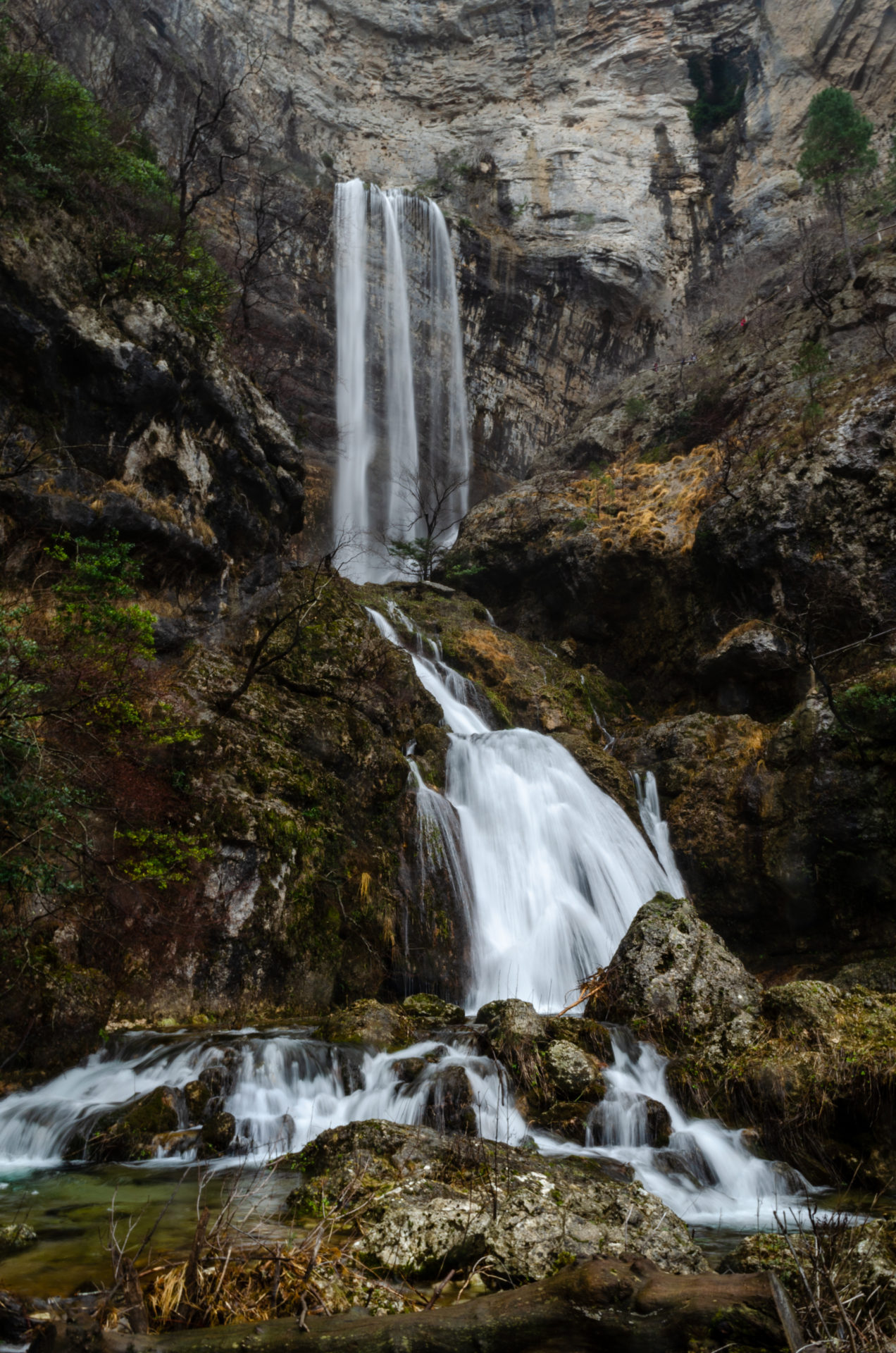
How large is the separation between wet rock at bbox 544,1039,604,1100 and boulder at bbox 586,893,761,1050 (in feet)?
4.33

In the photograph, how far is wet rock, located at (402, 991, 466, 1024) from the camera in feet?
28.7

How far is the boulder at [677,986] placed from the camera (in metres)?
8.07

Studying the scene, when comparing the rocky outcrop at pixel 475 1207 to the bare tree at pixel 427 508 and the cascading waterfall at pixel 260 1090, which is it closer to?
the cascading waterfall at pixel 260 1090

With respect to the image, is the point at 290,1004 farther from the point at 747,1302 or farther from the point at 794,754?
the point at 794,754

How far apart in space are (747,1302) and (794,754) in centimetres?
1226

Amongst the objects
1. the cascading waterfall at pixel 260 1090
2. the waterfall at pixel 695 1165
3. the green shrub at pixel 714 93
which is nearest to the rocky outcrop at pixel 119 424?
the cascading waterfall at pixel 260 1090

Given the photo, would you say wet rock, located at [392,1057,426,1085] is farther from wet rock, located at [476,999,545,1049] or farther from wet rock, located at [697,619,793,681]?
wet rock, located at [697,619,793,681]

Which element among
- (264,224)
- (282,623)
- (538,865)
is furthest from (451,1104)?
(264,224)

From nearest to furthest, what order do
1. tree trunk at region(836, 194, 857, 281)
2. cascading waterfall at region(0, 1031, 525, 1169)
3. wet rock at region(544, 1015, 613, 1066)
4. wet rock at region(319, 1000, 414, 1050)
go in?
cascading waterfall at region(0, 1031, 525, 1169) → wet rock at region(319, 1000, 414, 1050) → wet rock at region(544, 1015, 613, 1066) → tree trunk at region(836, 194, 857, 281)

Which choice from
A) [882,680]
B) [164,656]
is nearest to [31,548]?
[164,656]

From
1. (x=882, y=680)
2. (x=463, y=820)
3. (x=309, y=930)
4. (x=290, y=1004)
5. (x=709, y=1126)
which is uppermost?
(x=882, y=680)

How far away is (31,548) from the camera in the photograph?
1165 cm

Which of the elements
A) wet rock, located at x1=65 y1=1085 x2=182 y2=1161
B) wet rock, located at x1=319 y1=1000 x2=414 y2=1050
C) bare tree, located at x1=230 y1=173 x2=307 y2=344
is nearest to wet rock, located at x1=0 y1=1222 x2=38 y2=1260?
wet rock, located at x1=65 y1=1085 x2=182 y2=1161

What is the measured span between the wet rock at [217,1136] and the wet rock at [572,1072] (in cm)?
288
